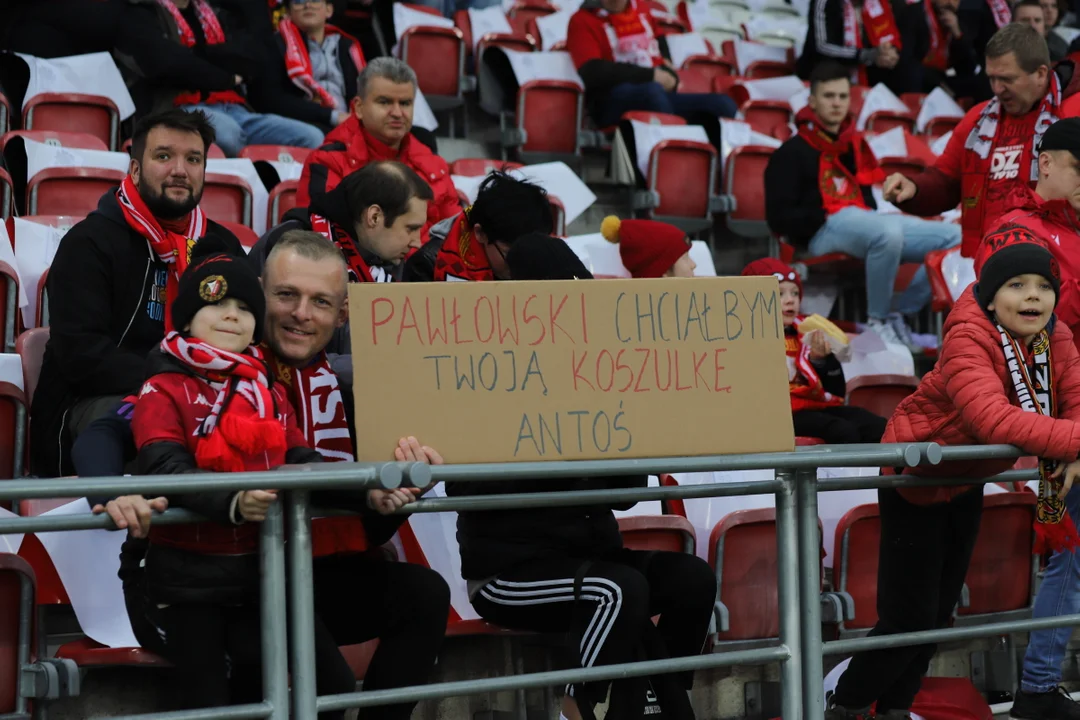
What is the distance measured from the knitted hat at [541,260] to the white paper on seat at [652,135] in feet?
12.6

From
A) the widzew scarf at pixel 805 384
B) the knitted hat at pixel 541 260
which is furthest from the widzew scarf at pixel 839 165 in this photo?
the knitted hat at pixel 541 260

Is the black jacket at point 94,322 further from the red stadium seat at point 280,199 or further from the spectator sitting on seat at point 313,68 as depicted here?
the spectator sitting on seat at point 313,68

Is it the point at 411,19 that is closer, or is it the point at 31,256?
the point at 31,256

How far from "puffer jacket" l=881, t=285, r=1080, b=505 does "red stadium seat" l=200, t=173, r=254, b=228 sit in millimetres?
2734

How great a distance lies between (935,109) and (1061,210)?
5432 mm

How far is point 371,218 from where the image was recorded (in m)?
3.70

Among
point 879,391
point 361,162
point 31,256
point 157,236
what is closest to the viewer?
point 157,236

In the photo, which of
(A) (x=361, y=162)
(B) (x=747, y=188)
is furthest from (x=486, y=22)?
(A) (x=361, y=162)

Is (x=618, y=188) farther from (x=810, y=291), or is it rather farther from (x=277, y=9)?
(x=277, y=9)

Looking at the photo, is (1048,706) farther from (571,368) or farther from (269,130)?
(269,130)

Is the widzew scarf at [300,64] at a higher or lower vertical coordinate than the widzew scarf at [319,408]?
higher

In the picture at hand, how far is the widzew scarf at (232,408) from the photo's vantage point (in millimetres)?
2463

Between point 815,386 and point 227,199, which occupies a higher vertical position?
point 227,199

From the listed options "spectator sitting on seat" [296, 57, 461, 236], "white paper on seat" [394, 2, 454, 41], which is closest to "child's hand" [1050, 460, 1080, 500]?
"spectator sitting on seat" [296, 57, 461, 236]
